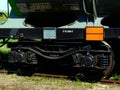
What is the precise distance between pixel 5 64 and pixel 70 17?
9.35 ft

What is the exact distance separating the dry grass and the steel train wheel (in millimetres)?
335

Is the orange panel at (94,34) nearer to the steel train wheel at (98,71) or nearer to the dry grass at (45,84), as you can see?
the steel train wheel at (98,71)

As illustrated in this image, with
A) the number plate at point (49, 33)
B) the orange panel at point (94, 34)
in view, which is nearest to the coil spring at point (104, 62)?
the orange panel at point (94, 34)

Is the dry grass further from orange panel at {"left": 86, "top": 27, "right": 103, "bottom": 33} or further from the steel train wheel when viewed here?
orange panel at {"left": 86, "top": 27, "right": 103, "bottom": 33}

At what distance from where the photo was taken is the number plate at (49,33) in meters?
8.53

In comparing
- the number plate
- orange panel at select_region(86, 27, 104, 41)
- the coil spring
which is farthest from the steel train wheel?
the number plate

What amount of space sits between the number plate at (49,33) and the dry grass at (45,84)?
3.45ft

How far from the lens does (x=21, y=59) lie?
8953mm

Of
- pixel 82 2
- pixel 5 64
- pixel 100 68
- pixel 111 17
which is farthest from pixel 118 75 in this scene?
pixel 5 64

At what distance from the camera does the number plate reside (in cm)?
853

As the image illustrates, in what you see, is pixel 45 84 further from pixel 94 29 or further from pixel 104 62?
pixel 94 29

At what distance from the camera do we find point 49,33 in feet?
28.2

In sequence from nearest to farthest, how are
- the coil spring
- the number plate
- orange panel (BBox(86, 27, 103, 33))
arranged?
orange panel (BBox(86, 27, 103, 33))
the coil spring
the number plate

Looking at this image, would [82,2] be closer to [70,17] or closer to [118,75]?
[70,17]
